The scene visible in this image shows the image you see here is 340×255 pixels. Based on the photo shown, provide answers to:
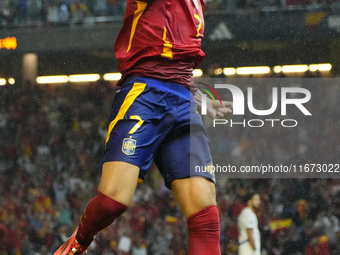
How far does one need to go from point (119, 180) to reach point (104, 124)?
18.2ft

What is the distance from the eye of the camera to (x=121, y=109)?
1.68 metres

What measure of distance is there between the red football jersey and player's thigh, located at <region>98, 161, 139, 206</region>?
0.36 metres

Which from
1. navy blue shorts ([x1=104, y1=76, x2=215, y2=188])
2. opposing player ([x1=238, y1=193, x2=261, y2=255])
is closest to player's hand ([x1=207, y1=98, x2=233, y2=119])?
navy blue shorts ([x1=104, y1=76, x2=215, y2=188])

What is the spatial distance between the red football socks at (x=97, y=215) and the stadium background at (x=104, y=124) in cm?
419

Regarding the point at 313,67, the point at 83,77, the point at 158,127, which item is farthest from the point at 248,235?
the point at 83,77

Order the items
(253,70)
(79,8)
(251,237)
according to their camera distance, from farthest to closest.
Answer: (253,70) → (79,8) → (251,237)

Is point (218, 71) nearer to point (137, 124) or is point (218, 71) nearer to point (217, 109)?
point (217, 109)

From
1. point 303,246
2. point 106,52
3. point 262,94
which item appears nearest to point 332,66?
point 262,94

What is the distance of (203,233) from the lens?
65.7 inches

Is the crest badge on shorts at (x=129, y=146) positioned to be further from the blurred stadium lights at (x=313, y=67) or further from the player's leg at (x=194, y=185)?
the blurred stadium lights at (x=313, y=67)

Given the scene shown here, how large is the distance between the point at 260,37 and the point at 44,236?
152 inches

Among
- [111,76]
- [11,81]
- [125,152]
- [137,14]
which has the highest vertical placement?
[111,76]

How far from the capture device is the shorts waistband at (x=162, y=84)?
1.71m

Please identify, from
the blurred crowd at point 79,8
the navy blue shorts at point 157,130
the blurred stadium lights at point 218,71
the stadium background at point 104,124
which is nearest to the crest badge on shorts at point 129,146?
the navy blue shorts at point 157,130
